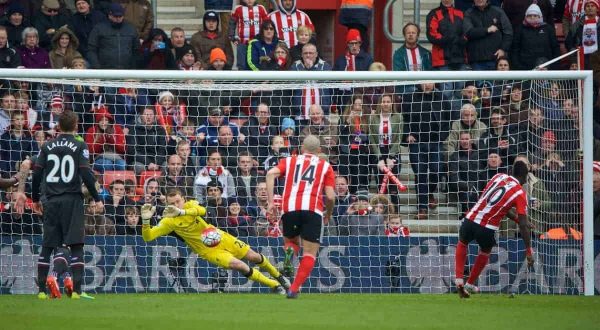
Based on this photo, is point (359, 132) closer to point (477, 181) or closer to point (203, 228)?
point (477, 181)

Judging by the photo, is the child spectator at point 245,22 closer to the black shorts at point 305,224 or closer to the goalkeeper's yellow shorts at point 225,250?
the goalkeeper's yellow shorts at point 225,250

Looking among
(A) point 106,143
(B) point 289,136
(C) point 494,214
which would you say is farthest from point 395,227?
(A) point 106,143

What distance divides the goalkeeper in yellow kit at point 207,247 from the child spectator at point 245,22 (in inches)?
213

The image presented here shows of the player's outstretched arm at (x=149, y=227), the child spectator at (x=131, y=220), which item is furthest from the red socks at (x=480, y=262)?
the child spectator at (x=131, y=220)

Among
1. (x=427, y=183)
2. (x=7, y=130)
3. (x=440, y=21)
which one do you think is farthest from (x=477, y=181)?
(x=7, y=130)

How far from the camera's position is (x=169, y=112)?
18281mm

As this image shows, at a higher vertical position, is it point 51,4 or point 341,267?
point 51,4

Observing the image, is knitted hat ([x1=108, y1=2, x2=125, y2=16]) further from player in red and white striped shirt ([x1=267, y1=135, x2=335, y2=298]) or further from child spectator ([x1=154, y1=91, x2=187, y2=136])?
player in red and white striped shirt ([x1=267, y1=135, x2=335, y2=298])

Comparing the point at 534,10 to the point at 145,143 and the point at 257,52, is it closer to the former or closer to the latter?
the point at 257,52

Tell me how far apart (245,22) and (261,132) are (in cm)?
302

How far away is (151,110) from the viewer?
59.2 feet

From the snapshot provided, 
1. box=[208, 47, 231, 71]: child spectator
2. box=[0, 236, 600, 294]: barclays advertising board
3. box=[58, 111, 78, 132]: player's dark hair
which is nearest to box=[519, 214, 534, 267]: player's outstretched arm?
box=[0, 236, 600, 294]: barclays advertising board

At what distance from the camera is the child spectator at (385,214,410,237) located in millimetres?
18038

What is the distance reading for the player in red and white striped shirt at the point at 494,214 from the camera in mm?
15641
